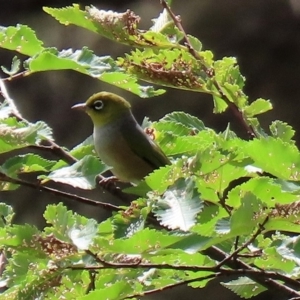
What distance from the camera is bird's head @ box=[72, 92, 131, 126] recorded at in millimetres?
2717

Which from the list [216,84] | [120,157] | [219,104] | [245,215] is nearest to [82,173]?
[245,215]

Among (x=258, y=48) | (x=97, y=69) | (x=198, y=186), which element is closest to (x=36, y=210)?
(x=258, y=48)

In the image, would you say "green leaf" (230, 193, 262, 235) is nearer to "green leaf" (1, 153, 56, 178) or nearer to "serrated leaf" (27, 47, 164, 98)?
"green leaf" (1, 153, 56, 178)

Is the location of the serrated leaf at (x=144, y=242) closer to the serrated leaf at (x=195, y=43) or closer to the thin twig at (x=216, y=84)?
the thin twig at (x=216, y=84)

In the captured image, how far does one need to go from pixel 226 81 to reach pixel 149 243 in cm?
67

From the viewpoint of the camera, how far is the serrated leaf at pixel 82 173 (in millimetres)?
1155

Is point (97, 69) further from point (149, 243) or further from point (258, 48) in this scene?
point (258, 48)

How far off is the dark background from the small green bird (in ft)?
7.89

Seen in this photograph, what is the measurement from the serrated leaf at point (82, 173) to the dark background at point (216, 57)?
392 cm

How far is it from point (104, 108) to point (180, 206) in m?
1.81

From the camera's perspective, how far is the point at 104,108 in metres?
2.77

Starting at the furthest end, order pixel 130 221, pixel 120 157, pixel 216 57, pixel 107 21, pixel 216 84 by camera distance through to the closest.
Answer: pixel 216 57 → pixel 120 157 → pixel 216 84 → pixel 107 21 → pixel 130 221

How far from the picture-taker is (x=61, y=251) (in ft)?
3.38

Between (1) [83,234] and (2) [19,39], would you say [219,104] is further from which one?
(1) [83,234]
